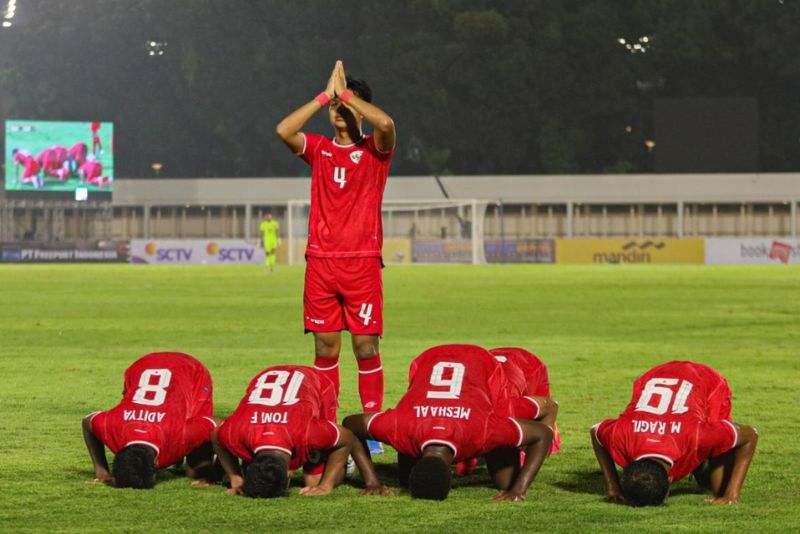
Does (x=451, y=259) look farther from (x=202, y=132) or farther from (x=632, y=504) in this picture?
(x=632, y=504)

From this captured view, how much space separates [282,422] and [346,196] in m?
2.08

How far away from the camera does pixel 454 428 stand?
7.34 meters

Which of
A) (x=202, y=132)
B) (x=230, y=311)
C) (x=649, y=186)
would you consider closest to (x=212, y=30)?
(x=202, y=132)

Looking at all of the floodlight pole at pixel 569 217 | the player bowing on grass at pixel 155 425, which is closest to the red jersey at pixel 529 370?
the player bowing on grass at pixel 155 425

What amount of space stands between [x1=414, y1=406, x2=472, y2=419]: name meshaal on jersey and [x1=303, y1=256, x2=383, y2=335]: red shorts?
165cm

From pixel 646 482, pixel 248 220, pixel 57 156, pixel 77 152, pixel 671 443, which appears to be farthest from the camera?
pixel 248 220

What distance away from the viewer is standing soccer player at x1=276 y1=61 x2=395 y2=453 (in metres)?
9.00

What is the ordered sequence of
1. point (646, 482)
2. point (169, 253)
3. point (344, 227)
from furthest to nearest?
1. point (169, 253)
2. point (344, 227)
3. point (646, 482)

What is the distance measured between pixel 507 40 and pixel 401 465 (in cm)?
7743

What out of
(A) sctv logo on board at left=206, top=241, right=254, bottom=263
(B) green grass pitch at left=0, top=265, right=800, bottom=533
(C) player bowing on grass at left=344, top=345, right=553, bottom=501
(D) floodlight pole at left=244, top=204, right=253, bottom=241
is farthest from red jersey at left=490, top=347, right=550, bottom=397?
(D) floodlight pole at left=244, top=204, right=253, bottom=241

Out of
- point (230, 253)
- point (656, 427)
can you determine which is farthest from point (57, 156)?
point (656, 427)

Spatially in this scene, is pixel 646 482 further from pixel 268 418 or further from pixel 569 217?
pixel 569 217

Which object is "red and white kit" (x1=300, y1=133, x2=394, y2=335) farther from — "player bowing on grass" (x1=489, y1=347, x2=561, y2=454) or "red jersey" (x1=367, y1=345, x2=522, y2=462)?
"red jersey" (x1=367, y1=345, x2=522, y2=462)

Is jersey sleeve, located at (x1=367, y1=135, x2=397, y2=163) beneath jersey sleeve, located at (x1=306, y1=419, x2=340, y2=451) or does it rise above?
above
